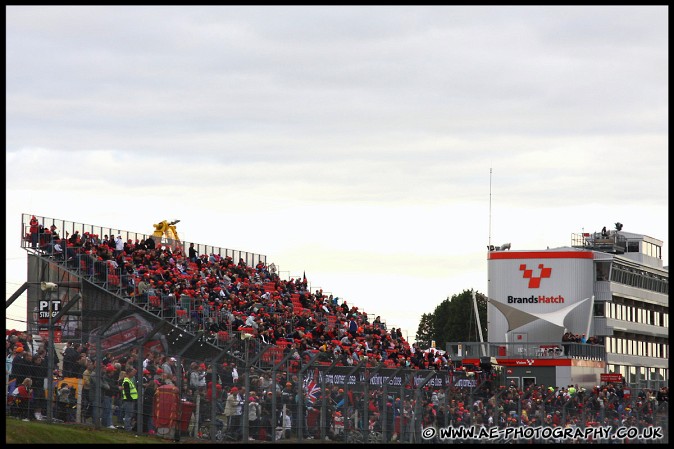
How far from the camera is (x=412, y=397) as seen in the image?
3416cm

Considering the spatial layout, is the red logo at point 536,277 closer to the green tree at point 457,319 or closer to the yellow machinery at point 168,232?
the yellow machinery at point 168,232

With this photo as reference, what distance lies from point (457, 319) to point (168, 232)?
82.7m

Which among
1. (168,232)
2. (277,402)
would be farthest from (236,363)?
(168,232)

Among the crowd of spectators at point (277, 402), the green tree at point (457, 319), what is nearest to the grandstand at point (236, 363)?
the crowd of spectators at point (277, 402)

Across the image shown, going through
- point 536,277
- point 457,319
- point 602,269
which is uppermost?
point 602,269

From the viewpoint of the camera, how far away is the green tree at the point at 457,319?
139375 mm

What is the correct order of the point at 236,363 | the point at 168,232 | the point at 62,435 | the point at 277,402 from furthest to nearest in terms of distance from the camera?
the point at 168,232 → the point at 236,363 → the point at 277,402 → the point at 62,435

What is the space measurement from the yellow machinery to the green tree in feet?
249

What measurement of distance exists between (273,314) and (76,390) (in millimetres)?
26478

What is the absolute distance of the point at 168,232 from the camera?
61.2 m

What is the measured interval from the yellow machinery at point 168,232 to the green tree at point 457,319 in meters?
75.8

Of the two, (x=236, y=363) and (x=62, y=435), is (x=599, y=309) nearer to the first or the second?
(x=236, y=363)

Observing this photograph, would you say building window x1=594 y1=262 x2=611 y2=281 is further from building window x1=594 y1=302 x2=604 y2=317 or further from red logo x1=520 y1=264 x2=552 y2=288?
red logo x1=520 y1=264 x2=552 y2=288

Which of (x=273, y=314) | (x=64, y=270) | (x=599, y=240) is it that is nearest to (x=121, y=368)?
(x=64, y=270)
